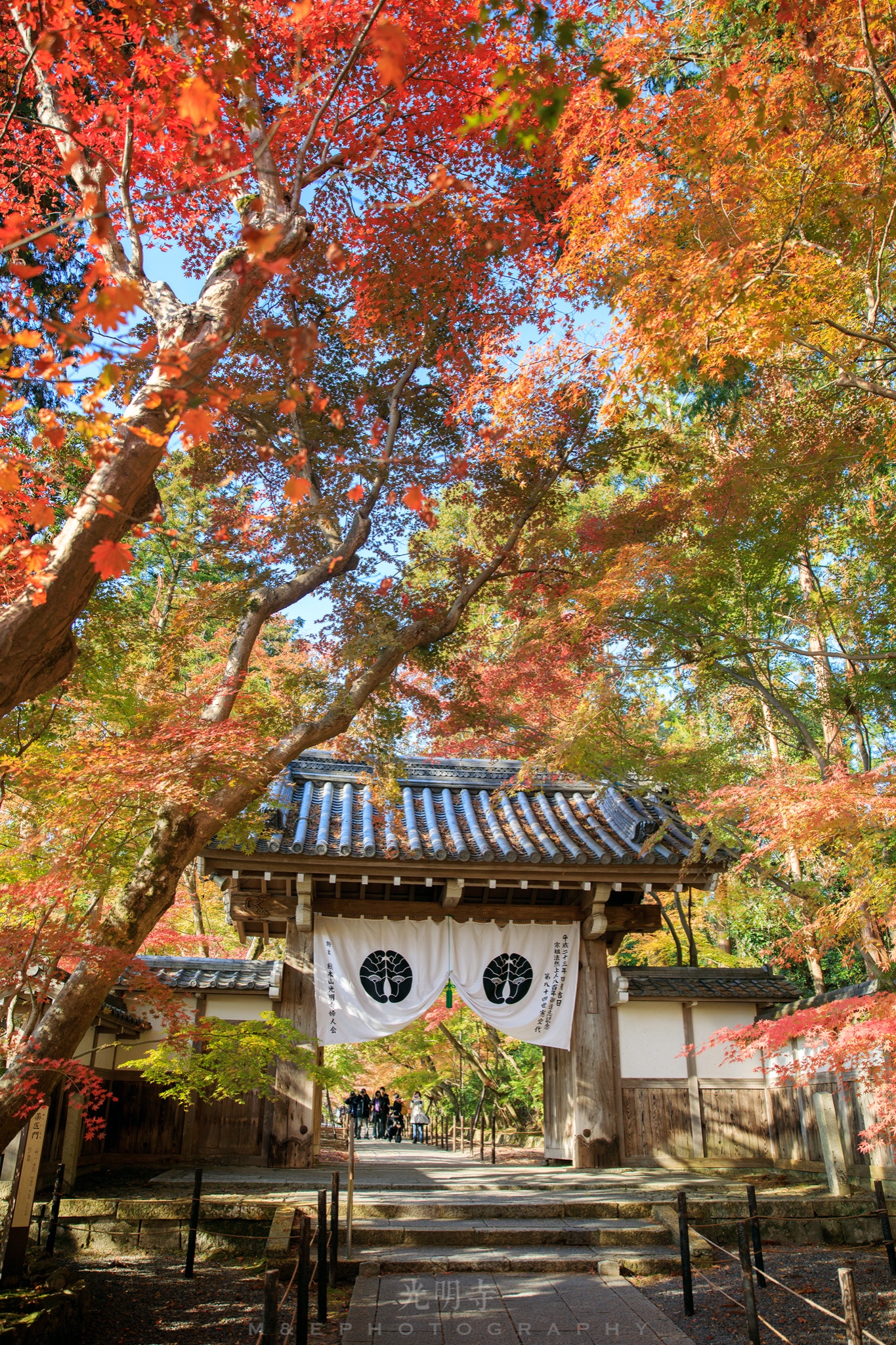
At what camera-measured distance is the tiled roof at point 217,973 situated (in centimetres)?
1052

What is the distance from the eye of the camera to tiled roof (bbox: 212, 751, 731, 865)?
10.1 meters

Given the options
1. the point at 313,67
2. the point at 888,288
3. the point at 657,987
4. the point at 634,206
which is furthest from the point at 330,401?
the point at 657,987

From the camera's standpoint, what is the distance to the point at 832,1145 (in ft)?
28.7

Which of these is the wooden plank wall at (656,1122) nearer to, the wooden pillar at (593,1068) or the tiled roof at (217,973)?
the wooden pillar at (593,1068)

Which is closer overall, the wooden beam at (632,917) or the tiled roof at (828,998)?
the tiled roof at (828,998)

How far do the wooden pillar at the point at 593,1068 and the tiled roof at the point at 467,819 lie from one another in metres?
1.48

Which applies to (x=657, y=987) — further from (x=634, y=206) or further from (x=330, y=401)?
(x=634, y=206)

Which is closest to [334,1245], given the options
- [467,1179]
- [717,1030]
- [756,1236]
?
[756,1236]

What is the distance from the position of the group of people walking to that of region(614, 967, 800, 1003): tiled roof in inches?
503

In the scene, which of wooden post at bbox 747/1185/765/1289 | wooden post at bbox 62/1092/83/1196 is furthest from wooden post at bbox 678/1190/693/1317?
wooden post at bbox 62/1092/83/1196

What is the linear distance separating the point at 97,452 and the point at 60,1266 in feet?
21.6

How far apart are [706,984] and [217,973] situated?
6.15 metres

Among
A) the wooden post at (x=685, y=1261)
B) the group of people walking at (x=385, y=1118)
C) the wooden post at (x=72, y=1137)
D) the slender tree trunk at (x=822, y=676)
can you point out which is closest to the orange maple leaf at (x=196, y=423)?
the wooden post at (x=685, y=1261)

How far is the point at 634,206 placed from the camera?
292 inches
